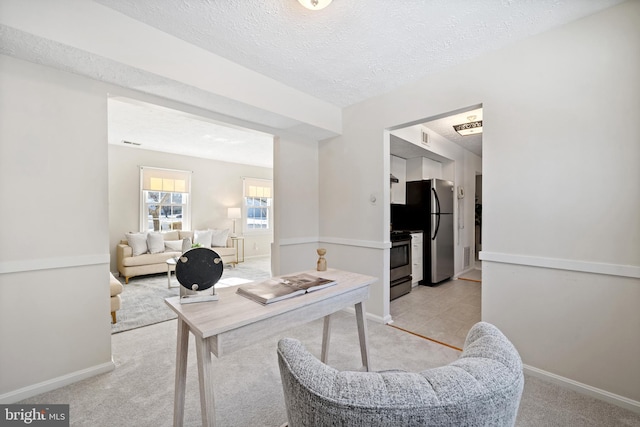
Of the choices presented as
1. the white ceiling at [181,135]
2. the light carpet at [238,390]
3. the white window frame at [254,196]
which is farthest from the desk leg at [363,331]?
the white window frame at [254,196]

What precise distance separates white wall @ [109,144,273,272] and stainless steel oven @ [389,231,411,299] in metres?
4.70

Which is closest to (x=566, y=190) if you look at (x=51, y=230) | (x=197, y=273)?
(x=197, y=273)

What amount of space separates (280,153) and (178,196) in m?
4.16

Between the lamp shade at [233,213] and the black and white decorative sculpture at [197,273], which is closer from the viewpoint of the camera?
the black and white decorative sculpture at [197,273]

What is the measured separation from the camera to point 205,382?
1.13 meters

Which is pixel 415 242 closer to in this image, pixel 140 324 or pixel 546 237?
pixel 546 237

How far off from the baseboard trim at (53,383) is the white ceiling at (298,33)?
7.16ft

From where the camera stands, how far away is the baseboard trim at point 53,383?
1689 millimetres

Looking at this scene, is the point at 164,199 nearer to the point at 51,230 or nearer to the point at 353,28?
the point at 51,230

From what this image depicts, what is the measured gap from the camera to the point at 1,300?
1688mm

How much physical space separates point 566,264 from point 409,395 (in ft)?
6.55

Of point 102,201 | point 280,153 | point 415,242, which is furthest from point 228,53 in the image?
point 415,242

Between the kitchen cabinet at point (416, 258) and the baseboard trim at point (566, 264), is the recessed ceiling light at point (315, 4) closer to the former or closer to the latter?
the baseboard trim at point (566, 264)

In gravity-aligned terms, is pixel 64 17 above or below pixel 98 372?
above
